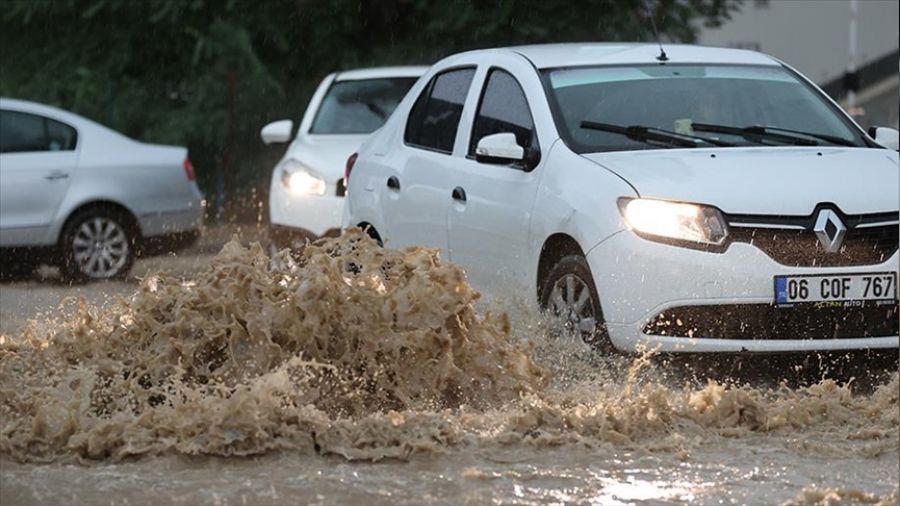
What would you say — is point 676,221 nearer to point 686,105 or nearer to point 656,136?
point 656,136

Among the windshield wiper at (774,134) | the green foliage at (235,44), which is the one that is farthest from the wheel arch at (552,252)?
the green foliage at (235,44)

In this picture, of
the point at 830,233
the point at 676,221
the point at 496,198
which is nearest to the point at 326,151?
the point at 496,198

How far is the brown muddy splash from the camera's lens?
700 centimetres

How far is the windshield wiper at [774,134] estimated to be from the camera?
9.39 metres

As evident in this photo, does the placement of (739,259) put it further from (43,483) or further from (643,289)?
(43,483)

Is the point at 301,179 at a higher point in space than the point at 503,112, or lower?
lower

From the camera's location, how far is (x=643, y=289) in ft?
27.3

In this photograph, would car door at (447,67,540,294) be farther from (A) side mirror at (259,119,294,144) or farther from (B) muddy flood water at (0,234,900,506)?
(A) side mirror at (259,119,294,144)

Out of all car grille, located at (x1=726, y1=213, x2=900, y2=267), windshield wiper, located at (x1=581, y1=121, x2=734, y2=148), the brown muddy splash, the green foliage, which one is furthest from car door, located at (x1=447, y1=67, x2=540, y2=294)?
the green foliage

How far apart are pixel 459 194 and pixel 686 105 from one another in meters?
1.20

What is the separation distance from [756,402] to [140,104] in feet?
57.0

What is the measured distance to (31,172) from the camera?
1549 cm

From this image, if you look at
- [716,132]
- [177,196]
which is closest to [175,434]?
[716,132]

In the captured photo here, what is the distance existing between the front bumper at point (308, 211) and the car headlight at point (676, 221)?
5.13m
